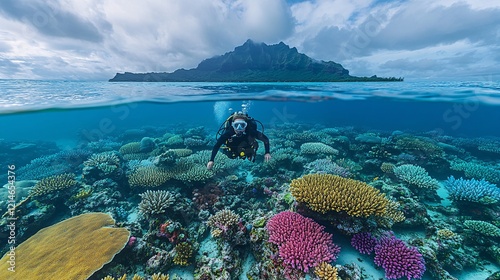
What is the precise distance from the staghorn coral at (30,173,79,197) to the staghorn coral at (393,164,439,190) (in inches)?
459

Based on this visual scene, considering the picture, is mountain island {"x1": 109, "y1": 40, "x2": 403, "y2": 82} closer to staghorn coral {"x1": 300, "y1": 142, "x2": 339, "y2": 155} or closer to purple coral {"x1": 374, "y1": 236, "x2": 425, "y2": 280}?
staghorn coral {"x1": 300, "y1": 142, "x2": 339, "y2": 155}

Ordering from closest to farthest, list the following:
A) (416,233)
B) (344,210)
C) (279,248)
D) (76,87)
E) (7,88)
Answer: (279,248) → (344,210) → (416,233) → (7,88) → (76,87)

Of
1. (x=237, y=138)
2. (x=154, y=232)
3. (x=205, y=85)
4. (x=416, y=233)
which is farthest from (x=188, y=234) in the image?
(x=205, y=85)

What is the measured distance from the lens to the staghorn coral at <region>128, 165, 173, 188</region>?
7.28m

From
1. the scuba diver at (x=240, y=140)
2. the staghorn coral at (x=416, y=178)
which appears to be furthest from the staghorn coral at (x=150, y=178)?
the staghorn coral at (x=416, y=178)

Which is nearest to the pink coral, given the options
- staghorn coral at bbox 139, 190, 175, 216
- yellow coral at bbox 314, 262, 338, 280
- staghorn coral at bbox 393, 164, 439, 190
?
yellow coral at bbox 314, 262, 338, 280

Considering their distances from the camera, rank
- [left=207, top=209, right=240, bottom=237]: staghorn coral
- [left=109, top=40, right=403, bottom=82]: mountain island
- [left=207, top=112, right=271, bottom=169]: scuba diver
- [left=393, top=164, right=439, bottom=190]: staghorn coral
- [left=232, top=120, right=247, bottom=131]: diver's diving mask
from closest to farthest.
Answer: [left=207, top=209, right=240, bottom=237]: staghorn coral, [left=232, top=120, right=247, bottom=131]: diver's diving mask, [left=207, top=112, right=271, bottom=169]: scuba diver, [left=393, top=164, right=439, bottom=190]: staghorn coral, [left=109, top=40, right=403, bottom=82]: mountain island

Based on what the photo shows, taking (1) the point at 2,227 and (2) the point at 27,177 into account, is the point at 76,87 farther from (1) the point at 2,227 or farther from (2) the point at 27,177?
(1) the point at 2,227

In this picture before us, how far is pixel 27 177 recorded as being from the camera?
464 inches

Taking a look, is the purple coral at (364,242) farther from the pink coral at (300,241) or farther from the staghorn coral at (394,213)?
the staghorn coral at (394,213)

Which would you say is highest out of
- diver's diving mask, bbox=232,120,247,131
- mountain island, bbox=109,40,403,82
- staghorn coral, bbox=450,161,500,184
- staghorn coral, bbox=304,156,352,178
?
mountain island, bbox=109,40,403,82

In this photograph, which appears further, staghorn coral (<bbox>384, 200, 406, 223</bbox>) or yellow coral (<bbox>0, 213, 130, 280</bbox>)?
staghorn coral (<bbox>384, 200, 406, 223</bbox>)

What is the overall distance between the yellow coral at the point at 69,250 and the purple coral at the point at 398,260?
17.4 feet

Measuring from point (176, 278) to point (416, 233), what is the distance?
5884mm
